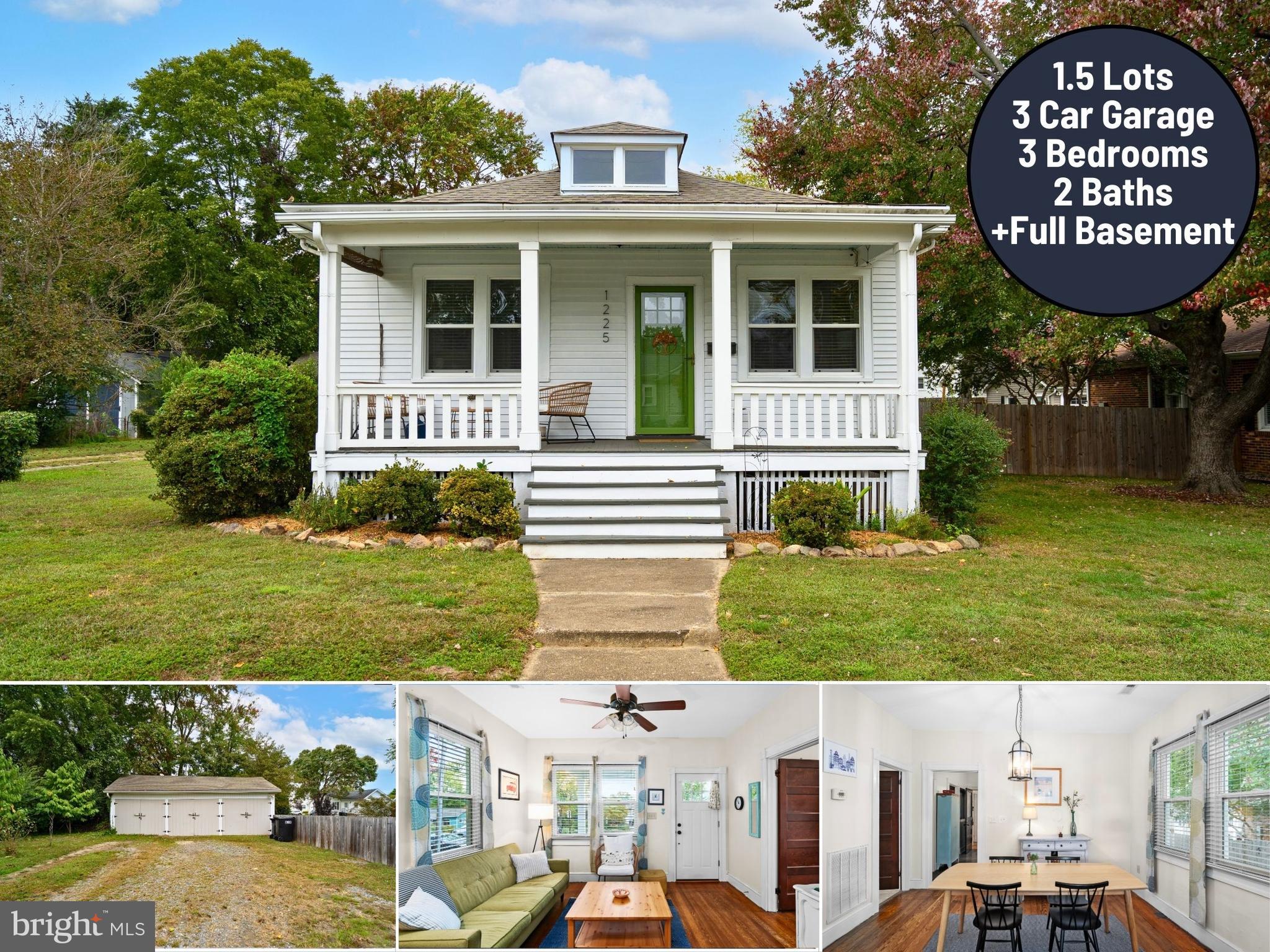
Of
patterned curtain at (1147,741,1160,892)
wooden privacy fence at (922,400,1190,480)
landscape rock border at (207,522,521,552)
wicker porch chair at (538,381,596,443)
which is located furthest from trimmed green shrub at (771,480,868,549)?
wooden privacy fence at (922,400,1190,480)

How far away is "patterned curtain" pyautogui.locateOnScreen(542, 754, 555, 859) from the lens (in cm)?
502

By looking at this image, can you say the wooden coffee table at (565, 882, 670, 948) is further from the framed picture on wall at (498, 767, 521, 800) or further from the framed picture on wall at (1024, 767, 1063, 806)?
the framed picture on wall at (1024, 767, 1063, 806)

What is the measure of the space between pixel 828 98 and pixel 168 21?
18775 mm

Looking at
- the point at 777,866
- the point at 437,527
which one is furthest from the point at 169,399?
the point at 777,866

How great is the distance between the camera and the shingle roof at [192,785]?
443 cm

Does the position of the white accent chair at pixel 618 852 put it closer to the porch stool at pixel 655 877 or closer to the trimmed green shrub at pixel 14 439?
the porch stool at pixel 655 877

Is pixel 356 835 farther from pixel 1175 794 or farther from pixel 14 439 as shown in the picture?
pixel 14 439

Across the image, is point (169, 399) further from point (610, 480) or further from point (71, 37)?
point (71, 37)

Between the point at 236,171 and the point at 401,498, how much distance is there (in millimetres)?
20470

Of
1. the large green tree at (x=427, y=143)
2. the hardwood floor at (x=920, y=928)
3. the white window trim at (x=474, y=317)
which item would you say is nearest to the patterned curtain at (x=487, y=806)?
the hardwood floor at (x=920, y=928)

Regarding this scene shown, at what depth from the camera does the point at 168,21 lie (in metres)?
26.6

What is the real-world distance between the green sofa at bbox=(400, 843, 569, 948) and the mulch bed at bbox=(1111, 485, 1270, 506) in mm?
13336

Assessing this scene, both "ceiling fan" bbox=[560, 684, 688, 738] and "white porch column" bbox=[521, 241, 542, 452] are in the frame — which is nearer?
"ceiling fan" bbox=[560, 684, 688, 738]

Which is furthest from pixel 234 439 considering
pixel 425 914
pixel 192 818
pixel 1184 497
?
pixel 1184 497
